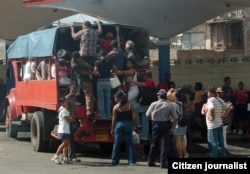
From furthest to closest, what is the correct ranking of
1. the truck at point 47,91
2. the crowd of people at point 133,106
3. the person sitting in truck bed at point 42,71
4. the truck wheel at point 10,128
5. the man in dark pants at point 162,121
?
the truck wheel at point 10,128 → the person sitting in truck bed at point 42,71 → the truck at point 47,91 → the crowd of people at point 133,106 → the man in dark pants at point 162,121

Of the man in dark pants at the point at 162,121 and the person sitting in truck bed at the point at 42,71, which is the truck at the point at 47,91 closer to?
the person sitting in truck bed at the point at 42,71

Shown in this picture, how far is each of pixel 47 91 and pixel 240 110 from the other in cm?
753

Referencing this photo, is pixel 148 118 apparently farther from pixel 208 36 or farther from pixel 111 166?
pixel 208 36

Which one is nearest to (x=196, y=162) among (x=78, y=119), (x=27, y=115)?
(x=78, y=119)

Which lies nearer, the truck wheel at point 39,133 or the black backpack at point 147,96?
the black backpack at point 147,96

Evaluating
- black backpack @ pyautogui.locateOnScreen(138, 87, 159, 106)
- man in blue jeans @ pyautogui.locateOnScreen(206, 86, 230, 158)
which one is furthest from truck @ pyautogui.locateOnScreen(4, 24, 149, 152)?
man in blue jeans @ pyautogui.locateOnScreen(206, 86, 230, 158)

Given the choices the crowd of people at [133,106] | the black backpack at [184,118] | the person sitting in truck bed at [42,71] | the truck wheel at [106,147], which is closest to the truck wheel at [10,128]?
the person sitting in truck bed at [42,71]

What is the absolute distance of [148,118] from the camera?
13.4m

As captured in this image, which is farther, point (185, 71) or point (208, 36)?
point (208, 36)

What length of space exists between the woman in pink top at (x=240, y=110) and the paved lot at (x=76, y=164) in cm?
147

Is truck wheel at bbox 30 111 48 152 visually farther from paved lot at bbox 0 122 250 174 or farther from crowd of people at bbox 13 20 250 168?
crowd of people at bbox 13 20 250 168

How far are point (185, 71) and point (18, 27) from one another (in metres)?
8.06

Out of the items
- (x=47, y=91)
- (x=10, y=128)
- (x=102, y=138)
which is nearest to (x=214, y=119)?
(x=102, y=138)

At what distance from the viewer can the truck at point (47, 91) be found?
47.9 ft
